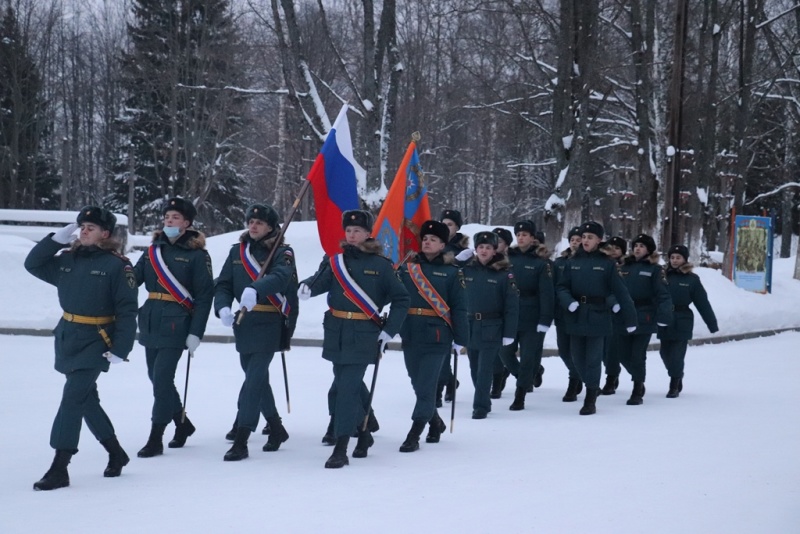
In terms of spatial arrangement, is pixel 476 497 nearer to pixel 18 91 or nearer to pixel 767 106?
pixel 18 91

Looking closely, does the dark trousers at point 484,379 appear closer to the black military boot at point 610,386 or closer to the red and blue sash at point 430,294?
the red and blue sash at point 430,294

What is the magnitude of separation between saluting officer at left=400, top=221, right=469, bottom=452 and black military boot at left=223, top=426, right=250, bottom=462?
57.1 inches

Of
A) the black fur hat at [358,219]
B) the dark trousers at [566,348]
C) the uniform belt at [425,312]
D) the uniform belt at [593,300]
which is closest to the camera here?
the black fur hat at [358,219]

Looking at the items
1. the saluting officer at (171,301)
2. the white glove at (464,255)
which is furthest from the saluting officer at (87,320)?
the white glove at (464,255)

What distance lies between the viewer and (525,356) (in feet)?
40.9

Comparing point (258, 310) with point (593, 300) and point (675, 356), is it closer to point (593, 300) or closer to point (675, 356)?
point (593, 300)

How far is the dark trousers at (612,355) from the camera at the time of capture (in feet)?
44.2

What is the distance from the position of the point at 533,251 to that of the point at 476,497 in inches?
225

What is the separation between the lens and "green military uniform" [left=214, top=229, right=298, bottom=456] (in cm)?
859

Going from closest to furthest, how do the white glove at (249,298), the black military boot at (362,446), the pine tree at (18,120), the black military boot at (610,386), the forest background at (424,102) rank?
the white glove at (249,298)
the black military boot at (362,446)
the black military boot at (610,386)
the forest background at (424,102)
the pine tree at (18,120)

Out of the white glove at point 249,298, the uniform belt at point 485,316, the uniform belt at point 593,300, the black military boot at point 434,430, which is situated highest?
the white glove at point 249,298

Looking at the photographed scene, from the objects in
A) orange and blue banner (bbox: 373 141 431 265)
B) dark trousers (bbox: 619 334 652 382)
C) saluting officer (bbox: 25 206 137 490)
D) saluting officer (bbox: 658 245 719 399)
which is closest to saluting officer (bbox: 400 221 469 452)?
orange and blue banner (bbox: 373 141 431 265)

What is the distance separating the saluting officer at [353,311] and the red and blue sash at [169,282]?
1.05 m

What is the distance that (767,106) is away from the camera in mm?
51844
